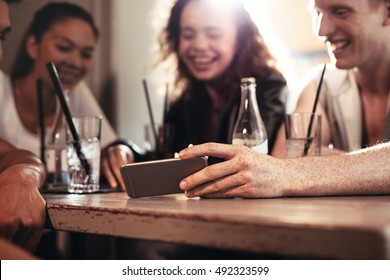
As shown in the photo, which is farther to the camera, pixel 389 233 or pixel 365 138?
pixel 365 138

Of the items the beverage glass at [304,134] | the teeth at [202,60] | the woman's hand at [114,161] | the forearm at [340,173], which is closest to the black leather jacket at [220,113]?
the teeth at [202,60]

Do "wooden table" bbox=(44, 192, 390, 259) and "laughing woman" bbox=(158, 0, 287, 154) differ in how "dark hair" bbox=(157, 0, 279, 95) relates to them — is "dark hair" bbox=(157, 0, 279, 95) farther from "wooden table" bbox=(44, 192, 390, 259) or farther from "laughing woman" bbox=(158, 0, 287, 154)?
"wooden table" bbox=(44, 192, 390, 259)

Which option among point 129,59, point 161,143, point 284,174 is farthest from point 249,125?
point 129,59

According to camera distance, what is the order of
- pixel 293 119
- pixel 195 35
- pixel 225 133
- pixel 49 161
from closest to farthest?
pixel 293 119, pixel 49 161, pixel 225 133, pixel 195 35

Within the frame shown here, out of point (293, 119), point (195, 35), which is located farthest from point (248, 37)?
point (293, 119)

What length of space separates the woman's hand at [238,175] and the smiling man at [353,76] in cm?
64

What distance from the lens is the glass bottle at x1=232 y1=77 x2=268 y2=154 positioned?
1272 mm

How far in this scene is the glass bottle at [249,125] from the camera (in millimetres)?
1272

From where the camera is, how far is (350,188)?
3.23 ft

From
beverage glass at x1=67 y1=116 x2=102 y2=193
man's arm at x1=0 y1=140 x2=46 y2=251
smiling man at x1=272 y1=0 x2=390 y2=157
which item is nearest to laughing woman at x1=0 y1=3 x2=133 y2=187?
beverage glass at x1=67 y1=116 x2=102 y2=193

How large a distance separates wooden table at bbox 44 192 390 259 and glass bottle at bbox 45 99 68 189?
53 cm

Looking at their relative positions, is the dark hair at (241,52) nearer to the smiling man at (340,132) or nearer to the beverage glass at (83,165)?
the smiling man at (340,132)
